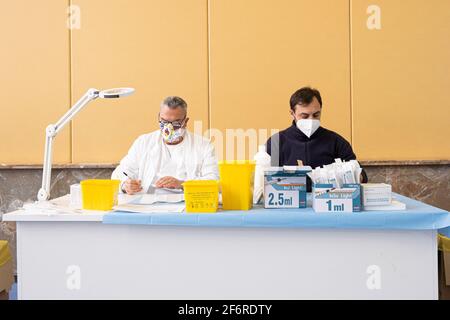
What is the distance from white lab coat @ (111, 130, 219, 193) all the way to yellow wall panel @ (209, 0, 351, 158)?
2.75 ft

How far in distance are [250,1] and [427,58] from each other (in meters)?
1.47

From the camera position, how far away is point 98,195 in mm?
2287

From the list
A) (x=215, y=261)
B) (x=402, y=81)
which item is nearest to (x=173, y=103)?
(x=215, y=261)

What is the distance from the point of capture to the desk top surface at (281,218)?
6.71ft

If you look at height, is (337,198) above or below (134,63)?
below

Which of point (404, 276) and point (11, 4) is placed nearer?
point (404, 276)

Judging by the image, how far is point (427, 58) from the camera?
4.07 m

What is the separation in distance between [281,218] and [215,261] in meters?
0.33

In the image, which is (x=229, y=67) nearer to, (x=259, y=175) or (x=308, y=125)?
(x=308, y=125)

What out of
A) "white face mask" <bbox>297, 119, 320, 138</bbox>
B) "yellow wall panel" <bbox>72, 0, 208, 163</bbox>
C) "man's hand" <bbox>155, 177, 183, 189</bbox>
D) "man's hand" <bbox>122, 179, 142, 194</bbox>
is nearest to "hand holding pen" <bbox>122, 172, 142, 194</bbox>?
"man's hand" <bbox>122, 179, 142, 194</bbox>

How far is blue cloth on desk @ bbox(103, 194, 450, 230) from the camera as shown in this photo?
2.04m

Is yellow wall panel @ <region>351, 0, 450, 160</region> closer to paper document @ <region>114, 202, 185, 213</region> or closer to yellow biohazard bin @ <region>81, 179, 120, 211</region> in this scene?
paper document @ <region>114, 202, 185, 213</region>

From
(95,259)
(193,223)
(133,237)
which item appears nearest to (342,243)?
(193,223)

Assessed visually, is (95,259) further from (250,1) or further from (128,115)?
(250,1)
